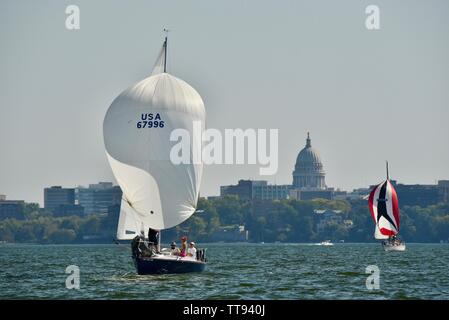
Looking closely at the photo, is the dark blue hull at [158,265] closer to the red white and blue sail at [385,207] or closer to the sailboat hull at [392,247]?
the red white and blue sail at [385,207]

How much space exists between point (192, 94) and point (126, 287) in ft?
32.6

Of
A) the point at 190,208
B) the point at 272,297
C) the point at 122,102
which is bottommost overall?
the point at 272,297

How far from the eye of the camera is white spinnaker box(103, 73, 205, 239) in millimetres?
51406

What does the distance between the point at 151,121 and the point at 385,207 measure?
6842cm

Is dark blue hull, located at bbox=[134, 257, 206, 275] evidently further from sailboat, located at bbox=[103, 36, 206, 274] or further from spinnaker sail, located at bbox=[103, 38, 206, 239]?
spinnaker sail, located at bbox=[103, 38, 206, 239]

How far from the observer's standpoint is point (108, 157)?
171ft

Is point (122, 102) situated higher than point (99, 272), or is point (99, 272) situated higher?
point (122, 102)
